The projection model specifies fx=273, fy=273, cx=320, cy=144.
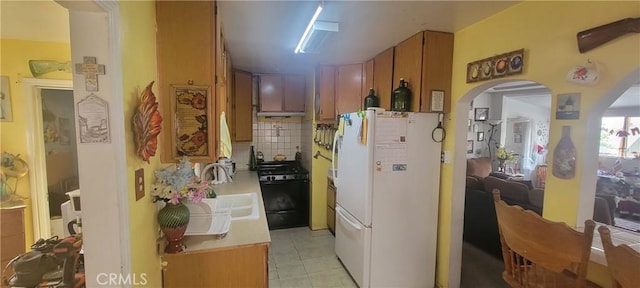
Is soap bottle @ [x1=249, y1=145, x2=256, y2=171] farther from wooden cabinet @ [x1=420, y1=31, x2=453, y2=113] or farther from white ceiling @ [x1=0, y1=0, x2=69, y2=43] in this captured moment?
wooden cabinet @ [x1=420, y1=31, x2=453, y2=113]

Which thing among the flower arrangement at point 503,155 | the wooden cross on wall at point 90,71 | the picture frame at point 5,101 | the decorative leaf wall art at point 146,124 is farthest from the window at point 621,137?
the picture frame at point 5,101

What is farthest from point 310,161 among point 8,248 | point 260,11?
point 8,248

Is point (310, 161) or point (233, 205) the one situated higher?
point (310, 161)

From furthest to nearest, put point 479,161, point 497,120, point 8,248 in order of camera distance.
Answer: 1. point 497,120
2. point 479,161
3. point 8,248

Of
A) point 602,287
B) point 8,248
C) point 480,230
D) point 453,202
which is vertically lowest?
point 480,230

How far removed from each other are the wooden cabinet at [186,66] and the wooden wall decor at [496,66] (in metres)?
1.81

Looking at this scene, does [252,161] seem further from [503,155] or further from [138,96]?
[503,155]

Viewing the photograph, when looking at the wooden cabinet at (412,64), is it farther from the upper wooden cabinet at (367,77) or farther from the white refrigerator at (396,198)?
the upper wooden cabinet at (367,77)

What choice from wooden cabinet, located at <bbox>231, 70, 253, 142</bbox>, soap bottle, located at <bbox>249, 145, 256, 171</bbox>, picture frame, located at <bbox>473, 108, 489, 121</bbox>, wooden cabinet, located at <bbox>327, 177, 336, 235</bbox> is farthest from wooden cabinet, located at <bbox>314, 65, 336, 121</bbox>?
picture frame, located at <bbox>473, 108, 489, 121</bbox>

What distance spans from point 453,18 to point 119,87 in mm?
2032

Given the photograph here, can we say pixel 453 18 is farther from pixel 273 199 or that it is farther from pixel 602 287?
pixel 273 199

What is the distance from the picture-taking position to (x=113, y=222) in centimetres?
94

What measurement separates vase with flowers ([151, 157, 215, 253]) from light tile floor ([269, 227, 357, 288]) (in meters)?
1.38

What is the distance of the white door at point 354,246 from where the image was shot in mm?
2340
